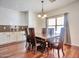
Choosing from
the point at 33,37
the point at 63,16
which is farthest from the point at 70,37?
the point at 33,37

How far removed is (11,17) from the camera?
228 inches

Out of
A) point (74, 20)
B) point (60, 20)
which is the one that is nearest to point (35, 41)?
point (74, 20)

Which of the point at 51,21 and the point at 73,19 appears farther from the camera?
the point at 51,21

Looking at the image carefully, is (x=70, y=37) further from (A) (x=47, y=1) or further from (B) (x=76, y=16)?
(A) (x=47, y=1)

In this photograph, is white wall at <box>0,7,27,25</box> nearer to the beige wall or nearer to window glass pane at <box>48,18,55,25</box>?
window glass pane at <box>48,18,55,25</box>

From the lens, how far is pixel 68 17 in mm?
5293

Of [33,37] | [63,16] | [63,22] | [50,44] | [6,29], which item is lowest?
[50,44]

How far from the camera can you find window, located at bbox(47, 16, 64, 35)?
18.9 feet

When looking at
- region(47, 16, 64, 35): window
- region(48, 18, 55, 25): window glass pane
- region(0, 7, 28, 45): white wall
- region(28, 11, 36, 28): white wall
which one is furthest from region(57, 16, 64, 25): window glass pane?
region(0, 7, 28, 45): white wall

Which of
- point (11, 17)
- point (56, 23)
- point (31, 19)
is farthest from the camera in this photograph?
point (31, 19)

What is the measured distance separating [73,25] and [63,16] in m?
0.93

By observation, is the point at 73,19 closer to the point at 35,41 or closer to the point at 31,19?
the point at 35,41

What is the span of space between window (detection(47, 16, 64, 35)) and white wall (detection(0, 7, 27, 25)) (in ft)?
6.66

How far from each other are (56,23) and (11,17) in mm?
3322
